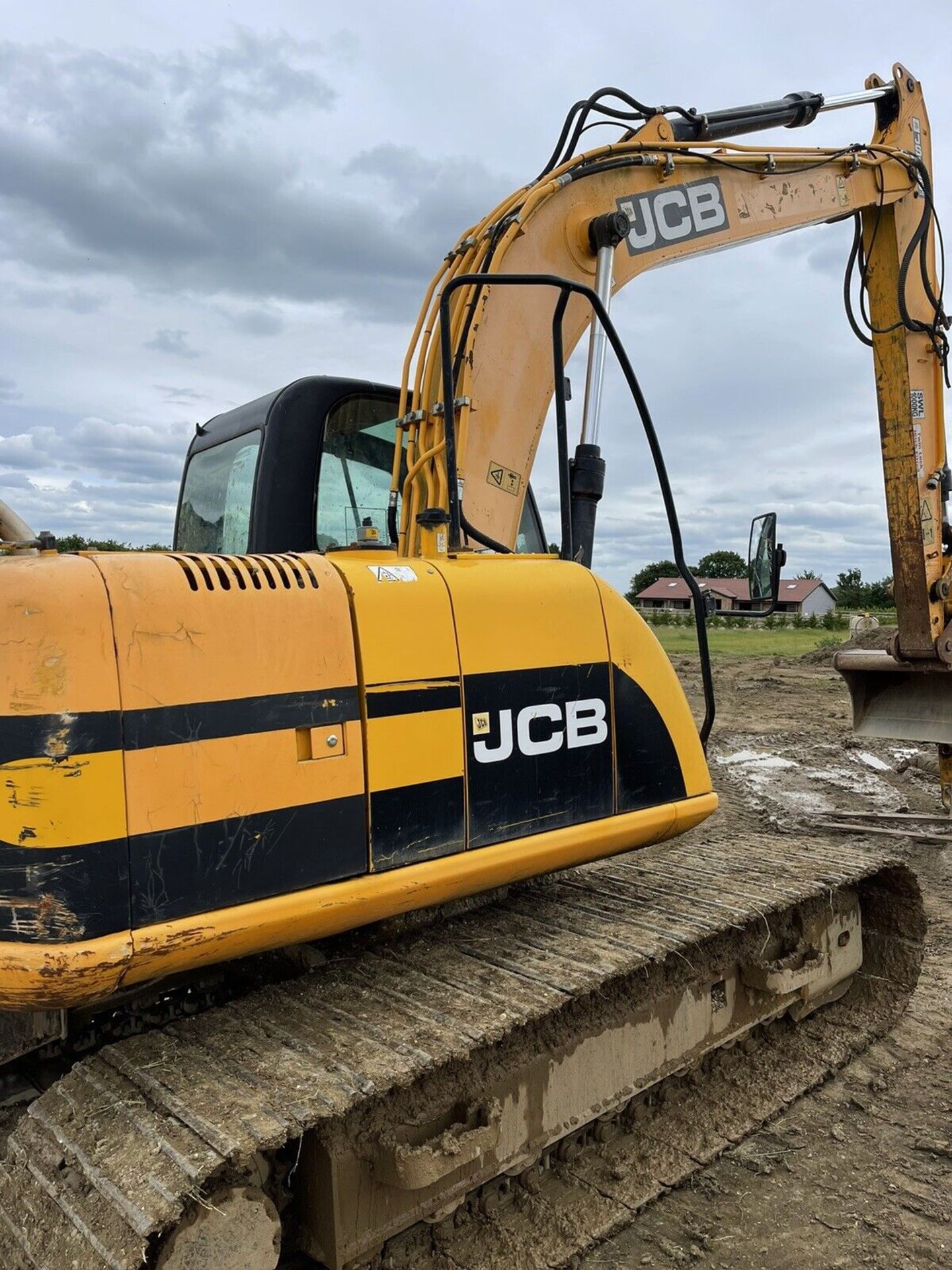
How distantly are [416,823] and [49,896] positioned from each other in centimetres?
89

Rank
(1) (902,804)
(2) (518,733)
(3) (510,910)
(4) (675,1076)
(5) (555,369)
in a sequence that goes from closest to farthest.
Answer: (2) (518,733) → (5) (555,369) → (3) (510,910) → (4) (675,1076) → (1) (902,804)

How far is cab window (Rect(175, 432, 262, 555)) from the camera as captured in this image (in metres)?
3.62

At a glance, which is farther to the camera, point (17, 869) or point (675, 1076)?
point (675, 1076)

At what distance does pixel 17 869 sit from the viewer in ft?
6.45

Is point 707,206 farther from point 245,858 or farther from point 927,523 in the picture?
point 245,858

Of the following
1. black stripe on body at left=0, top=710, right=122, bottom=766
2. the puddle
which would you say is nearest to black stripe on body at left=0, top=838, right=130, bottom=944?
black stripe on body at left=0, top=710, right=122, bottom=766

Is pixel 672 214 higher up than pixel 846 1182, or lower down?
higher up

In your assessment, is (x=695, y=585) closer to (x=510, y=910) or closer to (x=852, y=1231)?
(x=510, y=910)

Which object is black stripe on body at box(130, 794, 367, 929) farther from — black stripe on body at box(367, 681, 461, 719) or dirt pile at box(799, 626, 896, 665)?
dirt pile at box(799, 626, 896, 665)

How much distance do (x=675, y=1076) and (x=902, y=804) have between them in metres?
5.44

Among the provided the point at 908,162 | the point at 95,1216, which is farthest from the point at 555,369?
the point at 908,162

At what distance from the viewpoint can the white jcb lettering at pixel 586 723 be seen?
113 inches

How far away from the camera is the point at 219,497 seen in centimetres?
387

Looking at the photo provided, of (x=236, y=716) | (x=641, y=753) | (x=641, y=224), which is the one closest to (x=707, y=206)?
(x=641, y=224)
